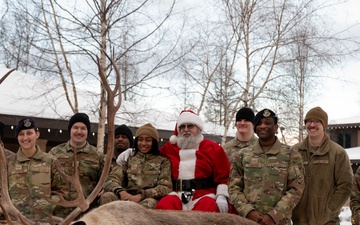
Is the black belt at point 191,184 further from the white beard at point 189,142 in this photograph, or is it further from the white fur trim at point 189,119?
the white fur trim at point 189,119

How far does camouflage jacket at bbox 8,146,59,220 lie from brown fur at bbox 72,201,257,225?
4.70 feet

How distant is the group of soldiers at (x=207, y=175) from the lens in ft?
18.0

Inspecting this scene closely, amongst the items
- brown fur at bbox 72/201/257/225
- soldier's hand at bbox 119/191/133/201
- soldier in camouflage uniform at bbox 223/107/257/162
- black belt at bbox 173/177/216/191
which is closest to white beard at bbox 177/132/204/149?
black belt at bbox 173/177/216/191

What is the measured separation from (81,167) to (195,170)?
1337 millimetres

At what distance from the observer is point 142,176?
5785mm

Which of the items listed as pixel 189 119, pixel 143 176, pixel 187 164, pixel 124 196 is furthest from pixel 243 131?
pixel 124 196

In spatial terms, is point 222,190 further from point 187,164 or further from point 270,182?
point 270,182

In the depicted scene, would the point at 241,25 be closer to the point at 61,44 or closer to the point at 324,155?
the point at 61,44

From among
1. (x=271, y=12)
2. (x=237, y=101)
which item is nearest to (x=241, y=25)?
(x=271, y=12)

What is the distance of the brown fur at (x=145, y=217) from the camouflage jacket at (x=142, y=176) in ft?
2.10

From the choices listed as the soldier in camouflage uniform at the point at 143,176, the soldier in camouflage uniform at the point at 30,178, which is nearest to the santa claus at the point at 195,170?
the soldier in camouflage uniform at the point at 143,176

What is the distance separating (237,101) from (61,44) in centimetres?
631

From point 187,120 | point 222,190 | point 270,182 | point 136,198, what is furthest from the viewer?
point 187,120

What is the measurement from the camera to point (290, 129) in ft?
64.1
